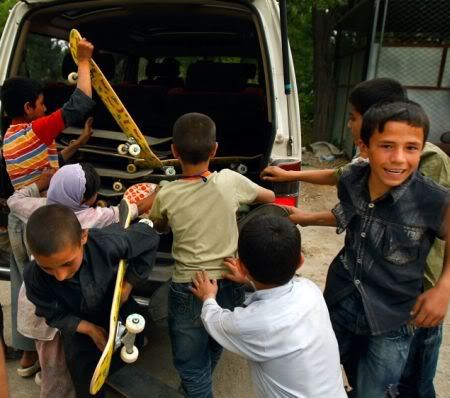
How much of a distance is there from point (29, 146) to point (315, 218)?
5.26 ft

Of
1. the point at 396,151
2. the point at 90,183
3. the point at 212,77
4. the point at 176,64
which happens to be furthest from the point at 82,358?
the point at 176,64

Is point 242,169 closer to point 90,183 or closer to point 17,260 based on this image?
point 90,183

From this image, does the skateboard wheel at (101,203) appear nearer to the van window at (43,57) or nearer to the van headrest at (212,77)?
the van window at (43,57)

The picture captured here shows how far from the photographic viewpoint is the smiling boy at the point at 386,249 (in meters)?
1.45

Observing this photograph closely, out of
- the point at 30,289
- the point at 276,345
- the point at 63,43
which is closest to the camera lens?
the point at 276,345

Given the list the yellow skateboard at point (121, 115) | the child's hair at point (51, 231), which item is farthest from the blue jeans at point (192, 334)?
the yellow skateboard at point (121, 115)

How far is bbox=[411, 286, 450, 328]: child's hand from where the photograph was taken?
1.49 metres

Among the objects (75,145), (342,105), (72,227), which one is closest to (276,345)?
(72,227)

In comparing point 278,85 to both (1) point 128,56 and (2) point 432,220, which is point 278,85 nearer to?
(2) point 432,220

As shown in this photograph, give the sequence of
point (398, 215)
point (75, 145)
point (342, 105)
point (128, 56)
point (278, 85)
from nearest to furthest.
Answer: point (398, 215) → point (278, 85) → point (75, 145) → point (128, 56) → point (342, 105)

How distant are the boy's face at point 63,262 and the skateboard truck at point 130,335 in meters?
0.30

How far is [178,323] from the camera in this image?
192 centimetres

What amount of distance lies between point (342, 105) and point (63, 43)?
6.79 metres

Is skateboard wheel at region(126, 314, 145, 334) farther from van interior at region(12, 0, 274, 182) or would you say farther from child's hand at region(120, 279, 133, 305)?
van interior at region(12, 0, 274, 182)
